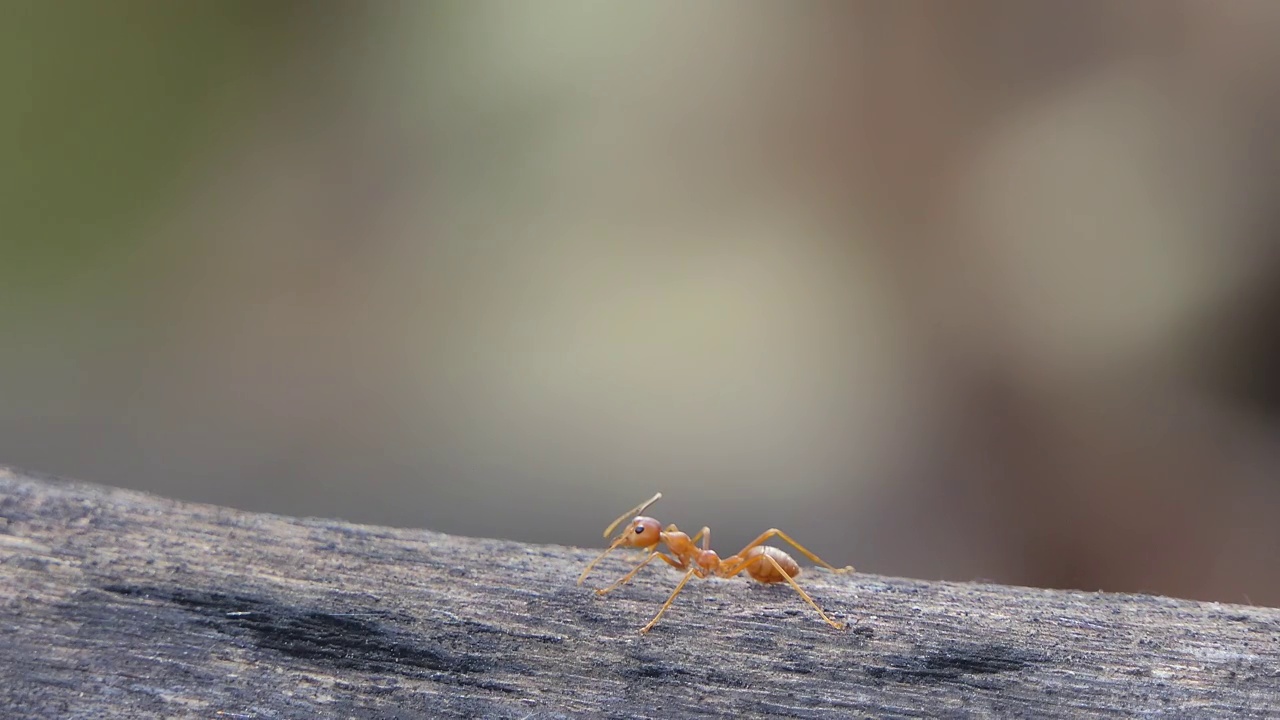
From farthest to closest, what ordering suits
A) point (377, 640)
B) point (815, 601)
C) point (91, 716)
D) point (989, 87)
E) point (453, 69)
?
point (453, 69), point (989, 87), point (815, 601), point (377, 640), point (91, 716)

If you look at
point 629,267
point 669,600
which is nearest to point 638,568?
point 669,600

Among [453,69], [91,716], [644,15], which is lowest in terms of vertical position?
[91,716]

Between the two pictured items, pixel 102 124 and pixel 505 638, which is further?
pixel 102 124

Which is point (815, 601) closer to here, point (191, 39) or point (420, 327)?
point (420, 327)

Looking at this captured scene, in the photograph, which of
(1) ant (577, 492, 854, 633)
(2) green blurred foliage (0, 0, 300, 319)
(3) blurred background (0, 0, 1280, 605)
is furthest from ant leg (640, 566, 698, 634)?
(2) green blurred foliage (0, 0, 300, 319)

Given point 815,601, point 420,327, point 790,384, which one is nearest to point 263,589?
point 815,601

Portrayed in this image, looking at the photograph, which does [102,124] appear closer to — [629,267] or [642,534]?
[629,267]

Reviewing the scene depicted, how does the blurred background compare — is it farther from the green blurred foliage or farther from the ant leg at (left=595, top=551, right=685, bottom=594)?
the ant leg at (left=595, top=551, right=685, bottom=594)
